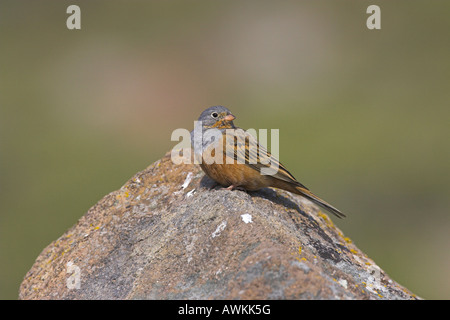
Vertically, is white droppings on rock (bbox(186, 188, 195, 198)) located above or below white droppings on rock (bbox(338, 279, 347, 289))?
above

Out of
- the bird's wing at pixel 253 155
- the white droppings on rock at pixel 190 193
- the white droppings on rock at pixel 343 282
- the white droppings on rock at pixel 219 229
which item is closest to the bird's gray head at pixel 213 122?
the bird's wing at pixel 253 155

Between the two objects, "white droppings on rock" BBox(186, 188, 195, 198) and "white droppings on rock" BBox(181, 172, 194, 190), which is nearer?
"white droppings on rock" BBox(186, 188, 195, 198)

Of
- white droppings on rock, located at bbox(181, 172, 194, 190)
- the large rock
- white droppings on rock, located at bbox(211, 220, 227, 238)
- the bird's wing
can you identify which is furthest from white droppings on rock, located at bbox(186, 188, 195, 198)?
white droppings on rock, located at bbox(211, 220, 227, 238)

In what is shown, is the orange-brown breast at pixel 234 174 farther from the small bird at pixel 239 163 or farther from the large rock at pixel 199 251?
the large rock at pixel 199 251

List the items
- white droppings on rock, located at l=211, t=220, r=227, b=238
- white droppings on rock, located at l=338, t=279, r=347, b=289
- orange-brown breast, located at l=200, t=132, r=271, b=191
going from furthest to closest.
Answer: orange-brown breast, located at l=200, t=132, r=271, b=191 → white droppings on rock, located at l=211, t=220, r=227, b=238 → white droppings on rock, located at l=338, t=279, r=347, b=289

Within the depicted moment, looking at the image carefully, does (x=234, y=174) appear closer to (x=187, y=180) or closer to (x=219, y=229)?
(x=187, y=180)

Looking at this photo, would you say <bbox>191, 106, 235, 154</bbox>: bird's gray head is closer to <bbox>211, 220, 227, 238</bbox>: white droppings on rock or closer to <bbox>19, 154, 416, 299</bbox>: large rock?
<bbox>19, 154, 416, 299</bbox>: large rock

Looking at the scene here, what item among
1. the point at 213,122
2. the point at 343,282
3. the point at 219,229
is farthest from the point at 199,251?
the point at 213,122

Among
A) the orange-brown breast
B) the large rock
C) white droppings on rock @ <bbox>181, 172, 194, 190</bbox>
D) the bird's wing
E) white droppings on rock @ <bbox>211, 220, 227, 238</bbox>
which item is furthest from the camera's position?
white droppings on rock @ <bbox>181, 172, 194, 190</bbox>
